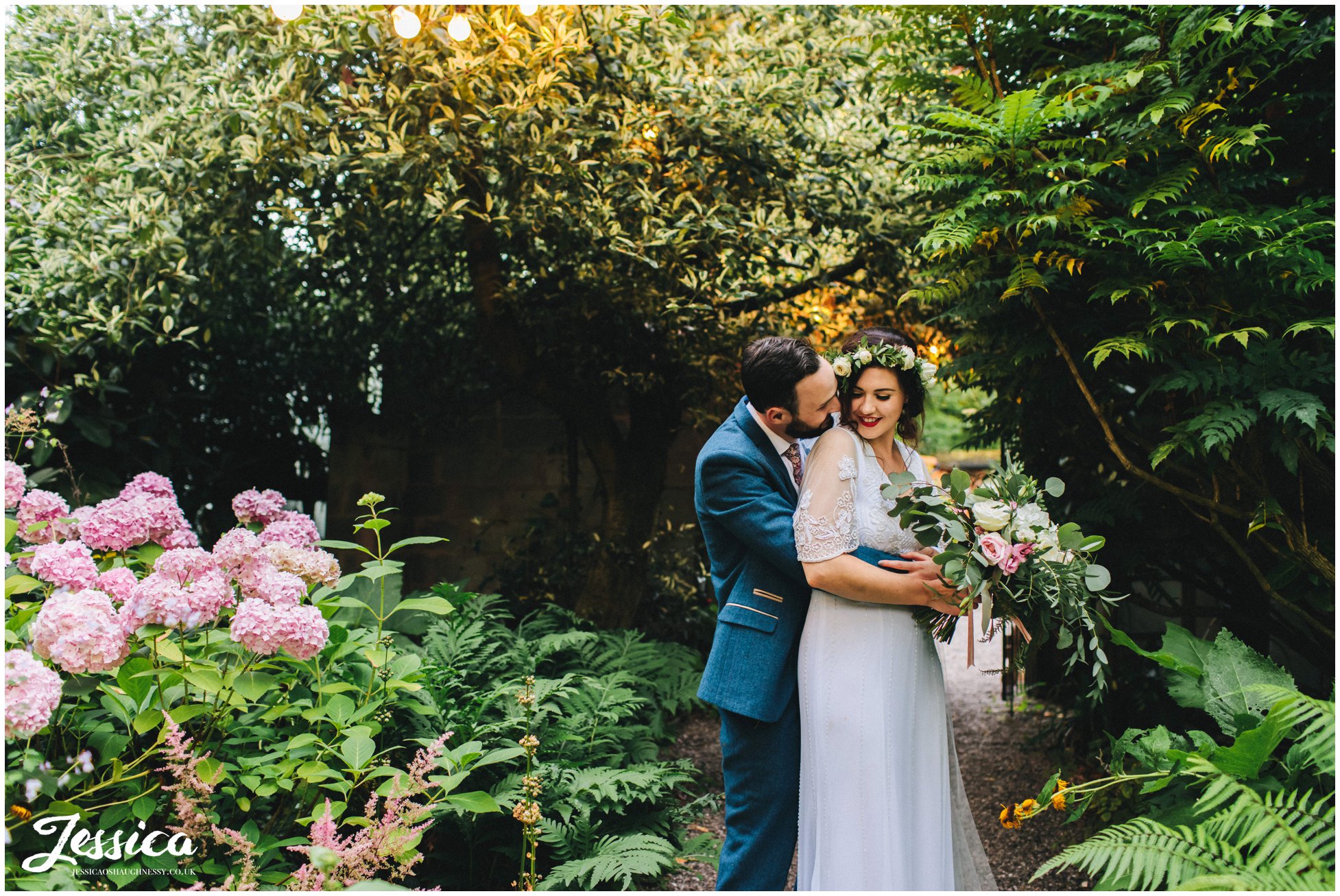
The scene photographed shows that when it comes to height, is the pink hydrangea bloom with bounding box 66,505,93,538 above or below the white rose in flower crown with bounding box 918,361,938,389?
below

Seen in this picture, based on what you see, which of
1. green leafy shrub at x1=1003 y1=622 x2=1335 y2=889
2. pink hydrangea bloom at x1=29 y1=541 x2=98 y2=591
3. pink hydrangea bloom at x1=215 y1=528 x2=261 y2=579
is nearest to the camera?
green leafy shrub at x1=1003 y1=622 x2=1335 y2=889

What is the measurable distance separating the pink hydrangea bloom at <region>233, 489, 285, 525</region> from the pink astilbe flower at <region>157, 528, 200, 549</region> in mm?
173

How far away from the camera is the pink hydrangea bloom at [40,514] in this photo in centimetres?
238

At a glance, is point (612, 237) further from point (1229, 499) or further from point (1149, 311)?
point (1229, 499)

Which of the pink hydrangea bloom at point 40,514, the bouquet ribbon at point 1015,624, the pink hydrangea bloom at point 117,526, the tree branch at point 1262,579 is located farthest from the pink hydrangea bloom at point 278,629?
the tree branch at point 1262,579

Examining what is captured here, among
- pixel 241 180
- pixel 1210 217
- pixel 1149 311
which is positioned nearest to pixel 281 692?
pixel 241 180

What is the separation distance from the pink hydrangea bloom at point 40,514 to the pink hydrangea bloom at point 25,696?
72 cm

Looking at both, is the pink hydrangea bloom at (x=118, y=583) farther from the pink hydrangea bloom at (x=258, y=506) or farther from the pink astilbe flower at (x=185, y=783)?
the pink hydrangea bloom at (x=258, y=506)

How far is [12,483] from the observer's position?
7.58 feet

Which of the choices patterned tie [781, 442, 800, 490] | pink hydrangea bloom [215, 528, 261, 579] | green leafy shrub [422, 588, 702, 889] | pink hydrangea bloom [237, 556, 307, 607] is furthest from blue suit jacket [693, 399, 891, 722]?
pink hydrangea bloom [215, 528, 261, 579]

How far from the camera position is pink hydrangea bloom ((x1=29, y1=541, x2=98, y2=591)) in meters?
2.10

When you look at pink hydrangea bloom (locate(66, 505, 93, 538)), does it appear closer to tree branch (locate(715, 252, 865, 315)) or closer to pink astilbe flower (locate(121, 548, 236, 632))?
pink astilbe flower (locate(121, 548, 236, 632))

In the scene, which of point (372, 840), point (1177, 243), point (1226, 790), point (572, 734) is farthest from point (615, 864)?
point (1177, 243)

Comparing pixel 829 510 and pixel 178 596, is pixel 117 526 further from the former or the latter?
pixel 829 510
